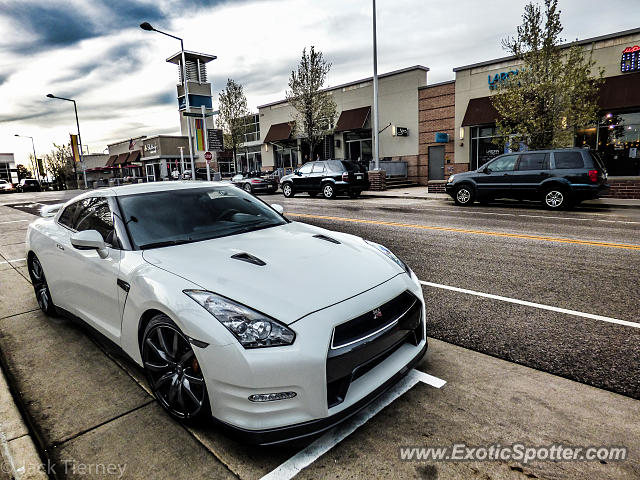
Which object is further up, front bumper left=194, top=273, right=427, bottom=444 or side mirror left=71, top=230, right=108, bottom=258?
side mirror left=71, top=230, right=108, bottom=258

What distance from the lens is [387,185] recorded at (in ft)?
81.5

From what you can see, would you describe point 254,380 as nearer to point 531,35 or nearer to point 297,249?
point 297,249

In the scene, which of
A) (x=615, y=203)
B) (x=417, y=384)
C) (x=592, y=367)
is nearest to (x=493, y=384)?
(x=417, y=384)

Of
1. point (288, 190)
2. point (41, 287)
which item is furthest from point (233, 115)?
point (41, 287)

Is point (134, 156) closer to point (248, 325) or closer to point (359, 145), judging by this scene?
point (359, 145)

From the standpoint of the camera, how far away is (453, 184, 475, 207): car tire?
14.9 meters

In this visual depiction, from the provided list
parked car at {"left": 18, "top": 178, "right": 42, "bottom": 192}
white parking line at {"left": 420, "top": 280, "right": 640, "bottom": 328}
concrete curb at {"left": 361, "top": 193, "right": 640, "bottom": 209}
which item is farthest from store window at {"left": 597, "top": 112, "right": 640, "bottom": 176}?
parked car at {"left": 18, "top": 178, "right": 42, "bottom": 192}

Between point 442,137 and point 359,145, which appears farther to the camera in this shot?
point 359,145

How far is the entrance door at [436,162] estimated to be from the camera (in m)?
25.5

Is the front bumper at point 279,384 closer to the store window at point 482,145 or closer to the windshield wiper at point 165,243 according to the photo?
the windshield wiper at point 165,243

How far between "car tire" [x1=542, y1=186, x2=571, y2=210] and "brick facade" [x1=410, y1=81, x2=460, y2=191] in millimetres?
11289

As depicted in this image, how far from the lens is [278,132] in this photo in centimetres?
3416

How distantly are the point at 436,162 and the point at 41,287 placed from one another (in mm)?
24458

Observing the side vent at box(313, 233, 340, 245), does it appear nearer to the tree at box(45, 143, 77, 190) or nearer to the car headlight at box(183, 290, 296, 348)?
the car headlight at box(183, 290, 296, 348)
